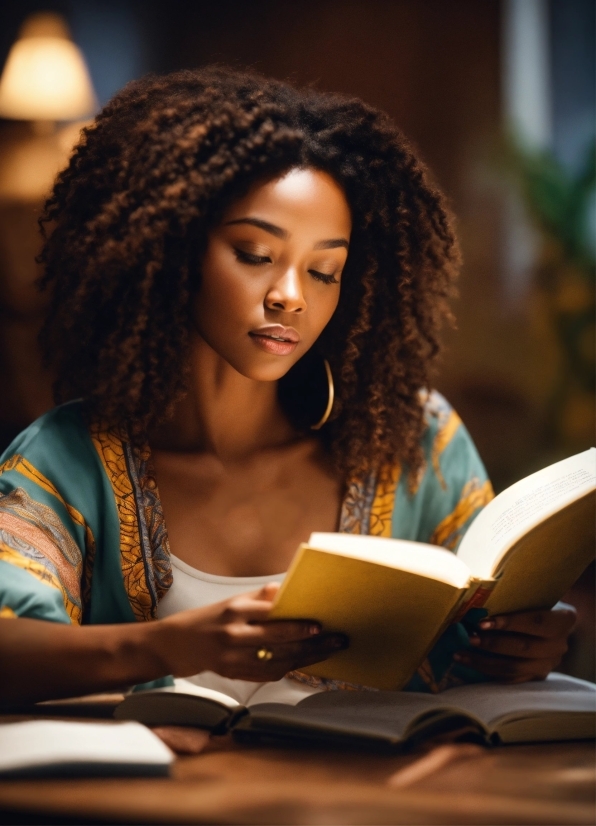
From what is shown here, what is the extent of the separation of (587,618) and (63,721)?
106cm

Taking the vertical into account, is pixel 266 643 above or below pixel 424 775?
above

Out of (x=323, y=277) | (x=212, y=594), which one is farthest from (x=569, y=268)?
(x=212, y=594)

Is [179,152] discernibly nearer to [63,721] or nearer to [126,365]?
[126,365]

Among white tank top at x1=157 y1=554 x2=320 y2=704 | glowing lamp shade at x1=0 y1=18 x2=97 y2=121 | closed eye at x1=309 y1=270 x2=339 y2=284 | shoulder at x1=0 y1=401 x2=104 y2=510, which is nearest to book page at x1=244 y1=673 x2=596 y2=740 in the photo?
white tank top at x1=157 y1=554 x2=320 y2=704

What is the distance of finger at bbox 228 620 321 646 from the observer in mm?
1017

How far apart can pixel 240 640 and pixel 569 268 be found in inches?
63.8

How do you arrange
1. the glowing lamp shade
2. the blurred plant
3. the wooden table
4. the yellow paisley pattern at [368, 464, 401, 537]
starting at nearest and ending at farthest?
the wooden table
the yellow paisley pattern at [368, 464, 401, 537]
the glowing lamp shade
the blurred plant

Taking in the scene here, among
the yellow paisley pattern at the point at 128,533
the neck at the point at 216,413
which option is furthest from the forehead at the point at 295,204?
the yellow paisley pattern at the point at 128,533

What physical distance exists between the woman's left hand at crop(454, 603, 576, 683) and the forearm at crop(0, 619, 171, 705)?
1.44ft

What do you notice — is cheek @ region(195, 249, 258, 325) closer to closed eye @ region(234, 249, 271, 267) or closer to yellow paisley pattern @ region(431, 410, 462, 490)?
closed eye @ region(234, 249, 271, 267)

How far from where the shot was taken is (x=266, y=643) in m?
1.03

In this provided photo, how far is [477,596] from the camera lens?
1.15 meters

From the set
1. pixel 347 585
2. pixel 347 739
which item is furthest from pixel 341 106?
pixel 347 739

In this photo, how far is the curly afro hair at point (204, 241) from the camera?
137 cm
